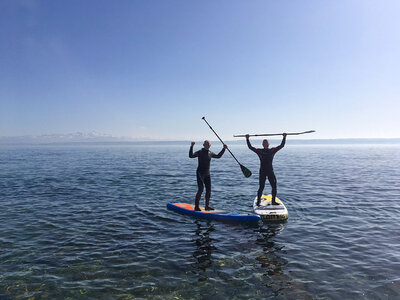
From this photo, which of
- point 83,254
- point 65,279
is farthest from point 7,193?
point 65,279

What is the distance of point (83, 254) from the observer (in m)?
7.78

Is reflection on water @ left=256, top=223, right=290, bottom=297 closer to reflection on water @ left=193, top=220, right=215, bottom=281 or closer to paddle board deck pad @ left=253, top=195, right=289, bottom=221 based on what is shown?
paddle board deck pad @ left=253, top=195, right=289, bottom=221

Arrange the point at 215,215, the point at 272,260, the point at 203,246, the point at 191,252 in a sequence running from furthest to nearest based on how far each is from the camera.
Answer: the point at 215,215
the point at 203,246
the point at 191,252
the point at 272,260

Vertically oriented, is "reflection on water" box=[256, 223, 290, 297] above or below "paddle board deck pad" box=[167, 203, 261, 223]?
below

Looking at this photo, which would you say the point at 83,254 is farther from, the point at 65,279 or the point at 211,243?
the point at 211,243

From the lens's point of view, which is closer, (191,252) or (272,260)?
(272,260)

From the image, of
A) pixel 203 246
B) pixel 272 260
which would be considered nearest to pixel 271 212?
pixel 272 260

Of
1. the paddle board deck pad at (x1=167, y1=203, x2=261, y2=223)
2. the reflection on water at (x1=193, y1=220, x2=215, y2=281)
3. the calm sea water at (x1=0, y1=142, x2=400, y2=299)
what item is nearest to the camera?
the calm sea water at (x1=0, y1=142, x2=400, y2=299)

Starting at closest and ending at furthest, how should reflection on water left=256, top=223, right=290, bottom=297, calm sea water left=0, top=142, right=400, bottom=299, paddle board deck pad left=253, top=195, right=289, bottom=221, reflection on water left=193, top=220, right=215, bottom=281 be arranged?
calm sea water left=0, top=142, right=400, bottom=299, reflection on water left=256, top=223, right=290, bottom=297, reflection on water left=193, top=220, right=215, bottom=281, paddle board deck pad left=253, top=195, right=289, bottom=221

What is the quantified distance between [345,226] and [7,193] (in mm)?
19486

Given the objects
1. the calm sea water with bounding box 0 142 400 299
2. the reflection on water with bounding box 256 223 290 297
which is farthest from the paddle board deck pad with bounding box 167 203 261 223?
the reflection on water with bounding box 256 223 290 297

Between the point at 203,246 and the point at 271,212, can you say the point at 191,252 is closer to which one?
the point at 203,246

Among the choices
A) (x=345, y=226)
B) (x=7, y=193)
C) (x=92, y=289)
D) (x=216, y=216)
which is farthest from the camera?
(x=7, y=193)

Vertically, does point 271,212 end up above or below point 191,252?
above
